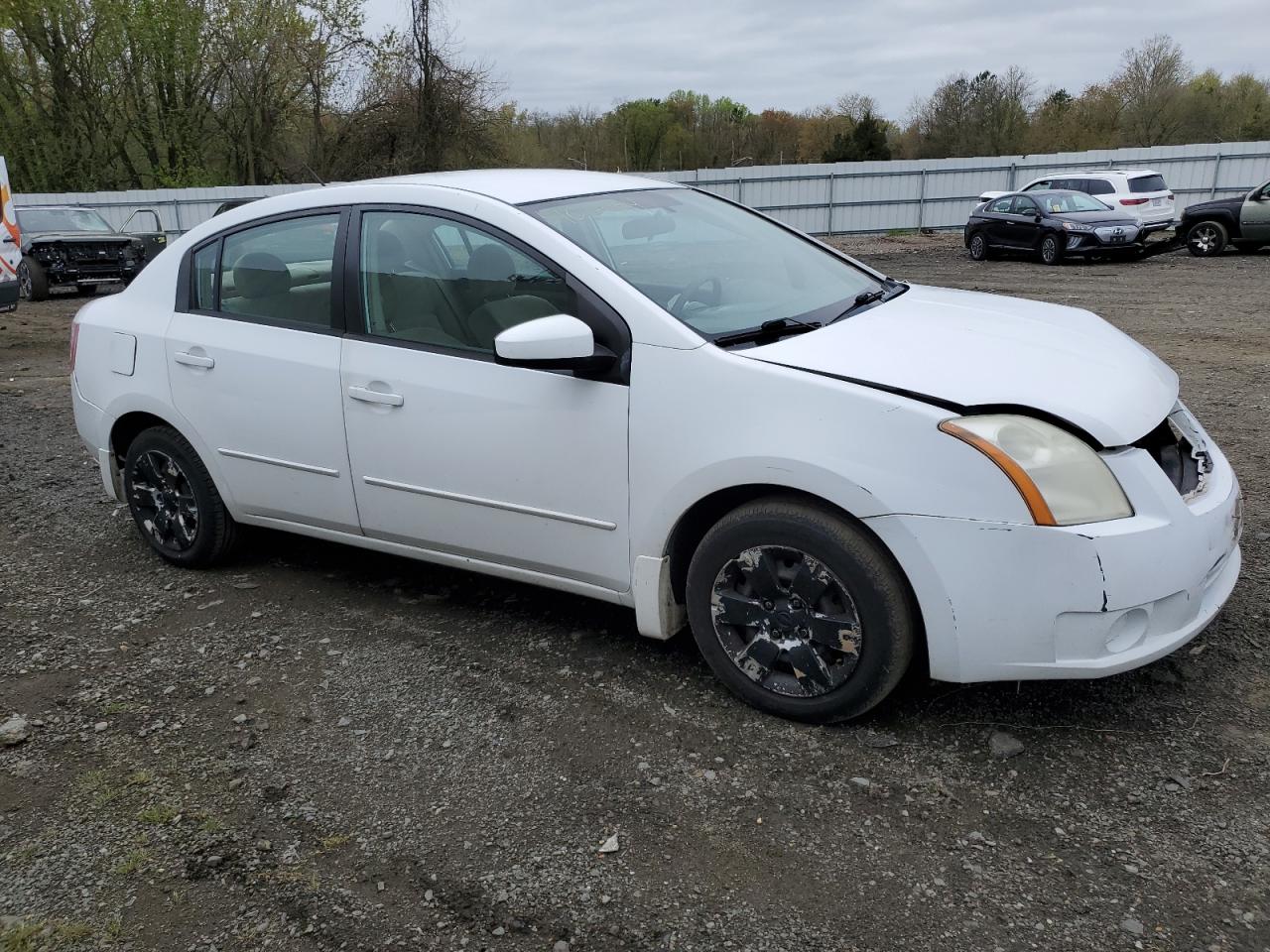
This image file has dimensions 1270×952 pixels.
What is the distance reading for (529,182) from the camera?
3996 millimetres

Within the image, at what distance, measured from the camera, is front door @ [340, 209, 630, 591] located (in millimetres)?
3398

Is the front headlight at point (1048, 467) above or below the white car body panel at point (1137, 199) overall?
below

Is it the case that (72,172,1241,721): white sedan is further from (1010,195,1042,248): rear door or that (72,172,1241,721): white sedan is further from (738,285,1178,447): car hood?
(1010,195,1042,248): rear door

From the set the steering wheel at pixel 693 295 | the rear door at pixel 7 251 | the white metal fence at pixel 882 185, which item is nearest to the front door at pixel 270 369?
the steering wheel at pixel 693 295

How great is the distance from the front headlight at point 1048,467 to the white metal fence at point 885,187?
25937mm

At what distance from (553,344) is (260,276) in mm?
1720

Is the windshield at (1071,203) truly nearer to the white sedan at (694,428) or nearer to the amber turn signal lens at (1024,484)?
the white sedan at (694,428)

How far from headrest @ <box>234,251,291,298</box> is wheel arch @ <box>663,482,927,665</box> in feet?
6.41

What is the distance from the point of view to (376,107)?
32.4 metres

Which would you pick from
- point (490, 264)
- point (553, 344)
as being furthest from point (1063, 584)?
point (490, 264)

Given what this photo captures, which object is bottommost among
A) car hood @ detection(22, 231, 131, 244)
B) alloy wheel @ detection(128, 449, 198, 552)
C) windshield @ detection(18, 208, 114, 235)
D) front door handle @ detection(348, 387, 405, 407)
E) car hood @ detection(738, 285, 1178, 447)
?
alloy wheel @ detection(128, 449, 198, 552)

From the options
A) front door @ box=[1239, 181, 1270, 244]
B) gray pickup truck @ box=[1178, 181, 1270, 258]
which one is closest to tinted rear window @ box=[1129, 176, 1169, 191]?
gray pickup truck @ box=[1178, 181, 1270, 258]

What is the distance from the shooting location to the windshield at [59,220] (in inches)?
683

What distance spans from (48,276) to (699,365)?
56.8ft
